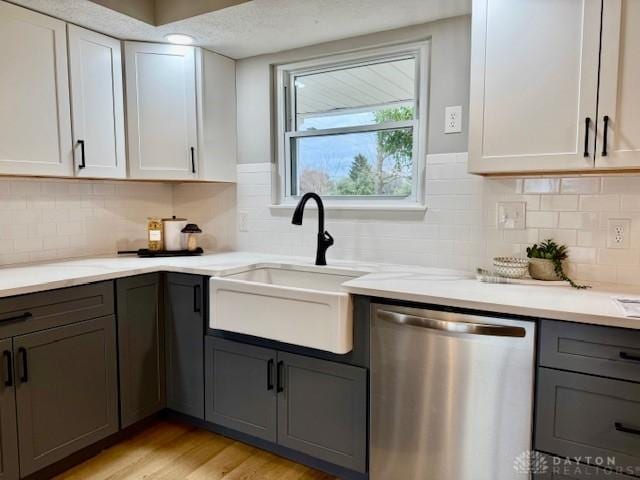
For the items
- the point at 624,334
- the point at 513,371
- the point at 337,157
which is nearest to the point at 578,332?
the point at 624,334

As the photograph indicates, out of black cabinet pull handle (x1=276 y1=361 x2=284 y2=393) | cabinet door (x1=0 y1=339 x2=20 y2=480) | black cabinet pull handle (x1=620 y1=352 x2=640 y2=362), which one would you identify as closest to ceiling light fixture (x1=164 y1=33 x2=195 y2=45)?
cabinet door (x1=0 y1=339 x2=20 y2=480)

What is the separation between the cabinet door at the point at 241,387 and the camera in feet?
6.79

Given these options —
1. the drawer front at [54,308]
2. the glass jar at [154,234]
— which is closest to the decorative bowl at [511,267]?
the drawer front at [54,308]

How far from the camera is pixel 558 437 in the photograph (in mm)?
1460

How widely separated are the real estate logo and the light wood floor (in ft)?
2.82

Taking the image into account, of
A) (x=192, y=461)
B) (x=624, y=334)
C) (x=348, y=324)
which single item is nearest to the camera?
(x=624, y=334)

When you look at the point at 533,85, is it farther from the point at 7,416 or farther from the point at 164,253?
the point at 7,416

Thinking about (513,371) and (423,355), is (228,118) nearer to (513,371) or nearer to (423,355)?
(423,355)

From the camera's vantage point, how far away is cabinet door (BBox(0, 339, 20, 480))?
5.69ft

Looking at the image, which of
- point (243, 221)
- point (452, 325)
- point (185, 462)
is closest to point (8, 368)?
point (185, 462)

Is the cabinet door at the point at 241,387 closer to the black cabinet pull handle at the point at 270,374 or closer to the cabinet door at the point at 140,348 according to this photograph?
the black cabinet pull handle at the point at 270,374

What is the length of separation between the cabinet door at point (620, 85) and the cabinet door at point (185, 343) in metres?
1.86

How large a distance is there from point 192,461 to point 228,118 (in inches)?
77.4

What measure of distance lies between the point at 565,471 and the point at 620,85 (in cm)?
134
